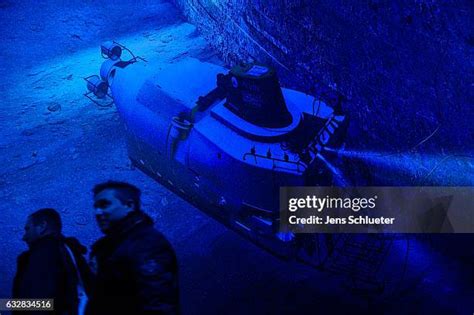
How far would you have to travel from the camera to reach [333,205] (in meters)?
4.35

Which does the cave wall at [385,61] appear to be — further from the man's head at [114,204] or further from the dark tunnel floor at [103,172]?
the man's head at [114,204]

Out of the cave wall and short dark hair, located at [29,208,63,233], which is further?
the cave wall

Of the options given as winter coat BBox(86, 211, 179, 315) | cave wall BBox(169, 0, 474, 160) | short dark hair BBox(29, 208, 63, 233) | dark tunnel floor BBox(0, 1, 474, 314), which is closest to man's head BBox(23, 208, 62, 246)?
short dark hair BBox(29, 208, 63, 233)

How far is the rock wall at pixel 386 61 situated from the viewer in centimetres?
372

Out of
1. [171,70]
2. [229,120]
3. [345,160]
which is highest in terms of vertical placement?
[171,70]

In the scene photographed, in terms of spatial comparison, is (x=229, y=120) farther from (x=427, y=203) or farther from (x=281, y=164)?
(x=427, y=203)

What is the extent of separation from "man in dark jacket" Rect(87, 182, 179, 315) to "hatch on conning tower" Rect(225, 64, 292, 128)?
6.24 feet

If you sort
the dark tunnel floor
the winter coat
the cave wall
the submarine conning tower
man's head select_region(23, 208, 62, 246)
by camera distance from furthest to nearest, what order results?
the dark tunnel floor, the submarine conning tower, the cave wall, man's head select_region(23, 208, 62, 246), the winter coat

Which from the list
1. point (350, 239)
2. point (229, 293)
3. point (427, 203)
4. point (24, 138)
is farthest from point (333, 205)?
point (24, 138)

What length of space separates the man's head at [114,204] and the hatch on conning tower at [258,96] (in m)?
1.80

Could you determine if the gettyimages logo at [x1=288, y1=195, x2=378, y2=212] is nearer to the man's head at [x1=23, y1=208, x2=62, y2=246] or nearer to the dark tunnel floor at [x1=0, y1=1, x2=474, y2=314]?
the dark tunnel floor at [x1=0, y1=1, x2=474, y2=314]

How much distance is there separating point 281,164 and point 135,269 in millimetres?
1936

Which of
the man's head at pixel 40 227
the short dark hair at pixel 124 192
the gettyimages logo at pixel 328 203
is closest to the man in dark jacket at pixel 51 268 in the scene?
the man's head at pixel 40 227

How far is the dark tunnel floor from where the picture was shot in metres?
4.49
